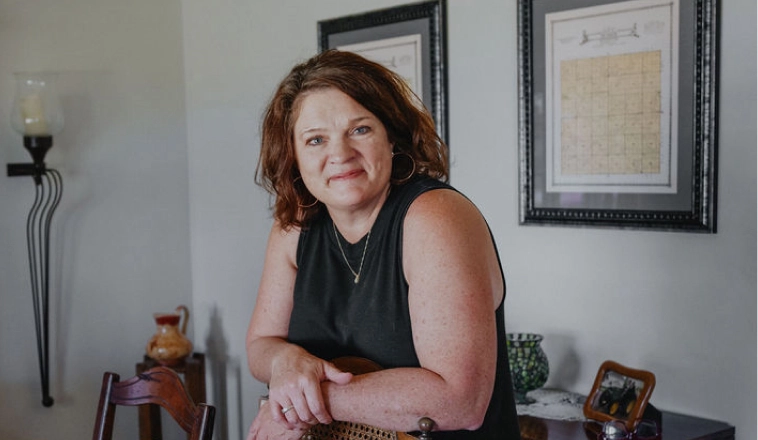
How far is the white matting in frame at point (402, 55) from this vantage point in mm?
2984

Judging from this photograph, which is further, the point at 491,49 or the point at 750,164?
the point at 491,49

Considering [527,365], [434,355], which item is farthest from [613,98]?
[434,355]

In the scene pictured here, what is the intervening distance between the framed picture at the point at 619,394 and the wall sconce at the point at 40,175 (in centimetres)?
203

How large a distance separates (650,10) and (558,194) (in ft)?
1.87

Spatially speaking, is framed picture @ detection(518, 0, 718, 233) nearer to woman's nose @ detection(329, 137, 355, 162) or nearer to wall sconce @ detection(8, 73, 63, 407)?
woman's nose @ detection(329, 137, 355, 162)

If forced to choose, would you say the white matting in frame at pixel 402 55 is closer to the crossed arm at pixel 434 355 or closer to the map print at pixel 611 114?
the map print at pixel 611 114

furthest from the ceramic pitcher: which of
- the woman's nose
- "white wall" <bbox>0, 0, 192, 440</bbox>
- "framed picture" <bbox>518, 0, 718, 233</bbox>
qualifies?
the woman's nose

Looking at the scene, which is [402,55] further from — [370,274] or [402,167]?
[370,274]

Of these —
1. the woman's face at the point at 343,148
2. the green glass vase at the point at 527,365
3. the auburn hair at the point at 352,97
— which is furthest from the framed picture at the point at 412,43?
the woman's face at the point at 343,148

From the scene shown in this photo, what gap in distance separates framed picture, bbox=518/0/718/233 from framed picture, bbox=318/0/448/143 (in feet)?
1.07

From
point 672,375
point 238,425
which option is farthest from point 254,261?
point 672,375

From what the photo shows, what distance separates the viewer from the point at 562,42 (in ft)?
8.41

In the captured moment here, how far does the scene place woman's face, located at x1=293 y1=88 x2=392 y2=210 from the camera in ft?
5.11

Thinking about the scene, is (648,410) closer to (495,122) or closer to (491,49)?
(495,122)
